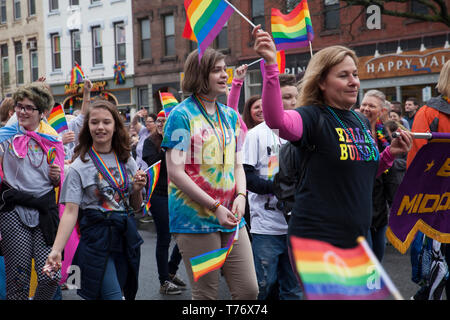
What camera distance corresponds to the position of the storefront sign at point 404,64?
57.8ft

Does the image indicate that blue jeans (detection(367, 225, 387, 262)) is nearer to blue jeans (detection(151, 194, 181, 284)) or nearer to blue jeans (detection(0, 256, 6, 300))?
blue jeans (detection(151, 194, 181, 284))

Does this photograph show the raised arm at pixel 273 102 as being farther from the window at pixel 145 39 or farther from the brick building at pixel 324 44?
the window at pixel 145 39

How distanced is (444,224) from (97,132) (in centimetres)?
247

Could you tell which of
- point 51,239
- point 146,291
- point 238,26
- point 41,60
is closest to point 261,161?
point 51,239

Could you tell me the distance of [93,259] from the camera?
3.78 meters

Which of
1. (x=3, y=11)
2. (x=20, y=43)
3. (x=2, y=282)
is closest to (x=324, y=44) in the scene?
(x=2, y=282)

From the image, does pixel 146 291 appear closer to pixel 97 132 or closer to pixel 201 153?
pixel 97 132

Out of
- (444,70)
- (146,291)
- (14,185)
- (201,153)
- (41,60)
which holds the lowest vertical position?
(146,291)

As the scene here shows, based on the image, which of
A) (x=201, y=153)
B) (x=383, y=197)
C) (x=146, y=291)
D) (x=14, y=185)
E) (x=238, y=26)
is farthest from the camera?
(x=238, y=26)

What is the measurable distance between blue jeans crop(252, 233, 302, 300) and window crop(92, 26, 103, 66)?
25.9 m

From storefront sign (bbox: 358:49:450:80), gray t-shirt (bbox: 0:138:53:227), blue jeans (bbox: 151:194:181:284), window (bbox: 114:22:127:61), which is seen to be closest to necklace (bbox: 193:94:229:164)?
gray t-shirt (bbox: 0:138:53:227)

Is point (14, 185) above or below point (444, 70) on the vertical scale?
below

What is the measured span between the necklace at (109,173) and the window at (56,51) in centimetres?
2860

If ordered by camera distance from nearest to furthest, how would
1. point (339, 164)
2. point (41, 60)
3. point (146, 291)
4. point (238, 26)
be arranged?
1. point (339, 164)
2. point (146, 291)
3. point (238, 26)
4. point (41, 60)
